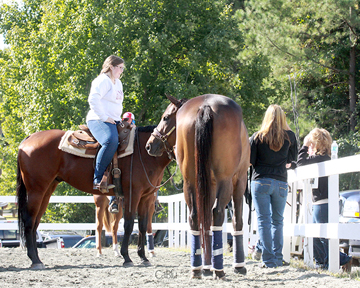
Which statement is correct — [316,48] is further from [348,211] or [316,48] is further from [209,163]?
[209,163]

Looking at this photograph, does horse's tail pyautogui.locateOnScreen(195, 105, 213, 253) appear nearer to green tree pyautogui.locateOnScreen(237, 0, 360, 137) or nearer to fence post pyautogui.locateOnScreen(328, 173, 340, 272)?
fence post pyautogui.locateOnScreen(328, 173, 340, 272)

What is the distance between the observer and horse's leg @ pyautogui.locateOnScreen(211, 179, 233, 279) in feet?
15.9

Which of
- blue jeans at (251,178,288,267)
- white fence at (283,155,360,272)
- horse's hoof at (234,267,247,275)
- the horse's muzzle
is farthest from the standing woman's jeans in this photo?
white fence at (283,155,360,272)

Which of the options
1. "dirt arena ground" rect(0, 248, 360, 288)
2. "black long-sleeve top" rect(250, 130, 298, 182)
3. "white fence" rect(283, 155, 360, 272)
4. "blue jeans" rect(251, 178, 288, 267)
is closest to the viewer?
"dirt arena ground" rect(0, 248, 360, 288)

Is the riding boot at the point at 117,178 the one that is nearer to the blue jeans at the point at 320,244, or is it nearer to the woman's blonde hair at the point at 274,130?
the woman's blonde hair at the point at 274,130

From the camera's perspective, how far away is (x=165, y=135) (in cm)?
656

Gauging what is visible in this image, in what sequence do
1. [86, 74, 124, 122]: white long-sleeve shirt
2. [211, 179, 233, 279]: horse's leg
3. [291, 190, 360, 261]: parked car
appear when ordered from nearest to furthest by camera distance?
1. [211, 179, 233, 279]: horse's leg
2. [86, 74, 124, 122]: white long-sleeve shirt
3. [291, 190, 360, 261]: parked car

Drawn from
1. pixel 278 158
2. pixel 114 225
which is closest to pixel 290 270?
pixel 278 158

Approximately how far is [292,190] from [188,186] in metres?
2.61

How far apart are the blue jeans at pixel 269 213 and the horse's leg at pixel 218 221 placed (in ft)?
3.68

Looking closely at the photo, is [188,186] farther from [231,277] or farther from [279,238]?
[279,238]

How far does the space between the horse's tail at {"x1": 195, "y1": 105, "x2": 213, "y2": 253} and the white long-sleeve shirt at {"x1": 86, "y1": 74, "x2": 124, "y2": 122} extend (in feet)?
7.66

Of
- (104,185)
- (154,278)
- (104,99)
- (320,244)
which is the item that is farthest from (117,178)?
(320,244)

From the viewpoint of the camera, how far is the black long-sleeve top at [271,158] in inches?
234
